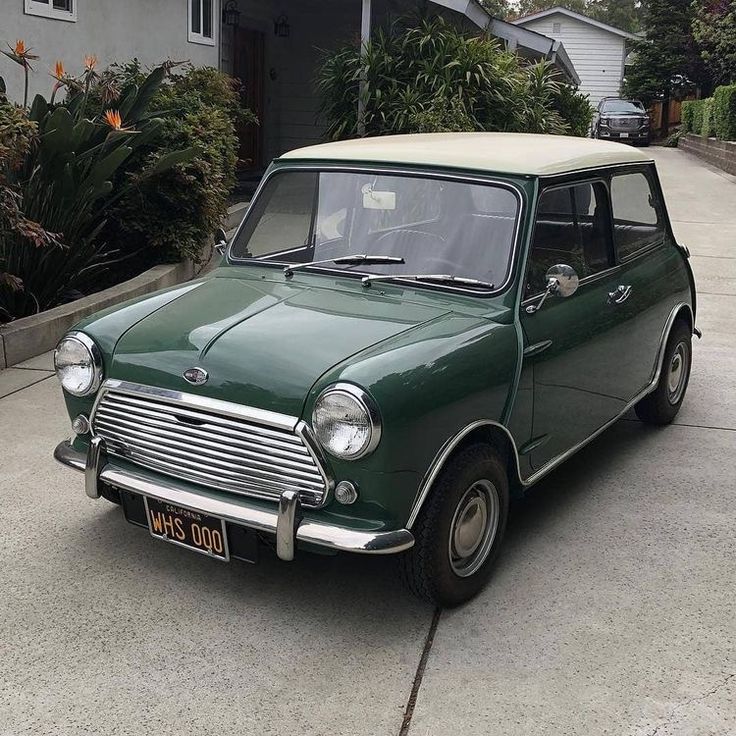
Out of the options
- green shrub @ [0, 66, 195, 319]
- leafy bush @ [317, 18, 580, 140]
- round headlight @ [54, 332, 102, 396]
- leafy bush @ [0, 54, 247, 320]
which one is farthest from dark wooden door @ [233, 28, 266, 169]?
round headlight @ [54, 332, 102, 396]

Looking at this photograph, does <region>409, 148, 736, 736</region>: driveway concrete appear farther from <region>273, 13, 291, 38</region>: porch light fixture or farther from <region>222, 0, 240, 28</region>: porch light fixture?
<region>273, 13, 291, 38</region>: porch light fixture

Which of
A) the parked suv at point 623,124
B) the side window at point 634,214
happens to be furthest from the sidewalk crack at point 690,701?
the parked suv at point 623,124

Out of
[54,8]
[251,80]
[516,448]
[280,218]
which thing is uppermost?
[54,8]

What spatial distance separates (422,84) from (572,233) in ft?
29.0

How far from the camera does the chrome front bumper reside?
9.71ft

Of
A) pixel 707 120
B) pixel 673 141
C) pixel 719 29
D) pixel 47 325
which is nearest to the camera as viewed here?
pixel 47 325

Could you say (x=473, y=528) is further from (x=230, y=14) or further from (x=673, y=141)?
(x=673, y=141)

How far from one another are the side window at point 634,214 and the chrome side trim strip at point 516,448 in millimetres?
466

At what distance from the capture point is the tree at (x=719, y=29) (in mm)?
25312

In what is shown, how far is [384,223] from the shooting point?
13.0ft

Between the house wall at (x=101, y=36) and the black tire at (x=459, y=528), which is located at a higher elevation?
the house wall at (x=101, y=36)

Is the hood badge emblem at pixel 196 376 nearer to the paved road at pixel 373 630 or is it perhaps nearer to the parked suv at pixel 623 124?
the paved road at pixel 373 630

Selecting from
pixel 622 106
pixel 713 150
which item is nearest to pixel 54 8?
pixel 713 150

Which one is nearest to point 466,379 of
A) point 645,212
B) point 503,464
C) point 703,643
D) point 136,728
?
point 503,464
